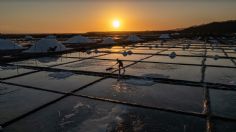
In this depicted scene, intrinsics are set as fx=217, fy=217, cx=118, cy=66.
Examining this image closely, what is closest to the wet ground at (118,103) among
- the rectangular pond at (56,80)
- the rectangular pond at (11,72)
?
the rectangular pond at (56,80)

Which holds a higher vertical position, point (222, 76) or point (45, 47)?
point (45, 47)

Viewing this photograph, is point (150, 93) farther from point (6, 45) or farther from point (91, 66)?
point (6, 45)

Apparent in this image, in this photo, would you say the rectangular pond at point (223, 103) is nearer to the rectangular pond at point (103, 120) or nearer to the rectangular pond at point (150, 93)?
the rectangular pond at point (150, 93)

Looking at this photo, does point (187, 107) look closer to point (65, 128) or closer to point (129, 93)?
point (129, 93)

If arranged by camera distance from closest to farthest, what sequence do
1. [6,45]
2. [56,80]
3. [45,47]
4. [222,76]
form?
[56,80] < [222,76] < [45,47] < [6,45]

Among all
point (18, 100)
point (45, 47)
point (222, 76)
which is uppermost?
point (45, 47)

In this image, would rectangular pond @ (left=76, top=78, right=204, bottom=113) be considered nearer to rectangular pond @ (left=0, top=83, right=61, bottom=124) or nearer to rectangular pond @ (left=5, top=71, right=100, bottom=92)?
rectangular pond @ (left=5, top=71, right=100, bottom=92)

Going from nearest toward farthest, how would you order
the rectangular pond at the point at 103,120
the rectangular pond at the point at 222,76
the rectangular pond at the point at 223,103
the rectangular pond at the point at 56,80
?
the rectangular pond at the point at 103,120 → the rectangular pond at the point at 223,103 → the rectangular pond at the point at 56,80 → the rectangular pond at the point at 222,76

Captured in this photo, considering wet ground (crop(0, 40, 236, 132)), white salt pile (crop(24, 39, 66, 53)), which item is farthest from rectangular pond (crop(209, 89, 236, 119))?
white salt pile (crop(24, 39, 66, 53))

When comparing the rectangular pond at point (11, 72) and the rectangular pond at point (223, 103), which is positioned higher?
the rectangular pond at point (11, 72)

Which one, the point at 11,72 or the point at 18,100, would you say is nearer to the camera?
the point at 18,100

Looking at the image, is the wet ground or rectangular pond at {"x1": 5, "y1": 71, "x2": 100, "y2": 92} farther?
rectangular pond at {"x1": 5, "y1": 71, "x2": 100, "y2": 92}

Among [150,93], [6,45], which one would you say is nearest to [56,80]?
[150,93]

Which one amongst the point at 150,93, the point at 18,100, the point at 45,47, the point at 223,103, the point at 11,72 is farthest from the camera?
the point at 45,47
